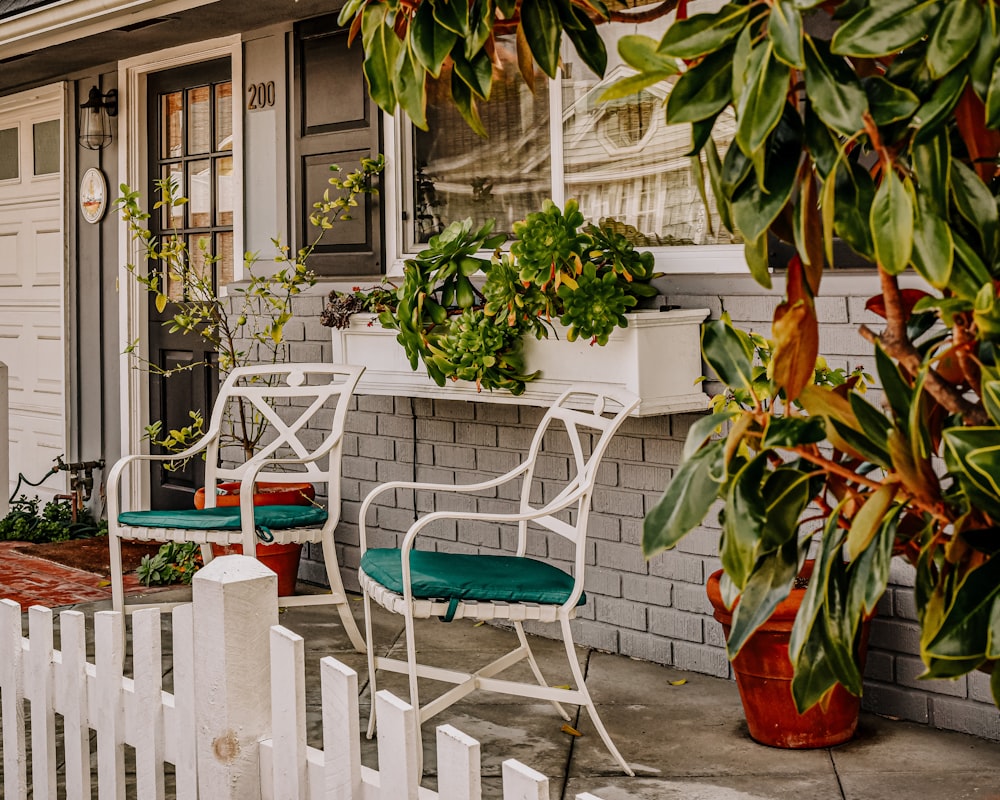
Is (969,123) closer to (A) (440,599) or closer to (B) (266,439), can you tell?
(A) (440,599)

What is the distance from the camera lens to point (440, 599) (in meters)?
2.86

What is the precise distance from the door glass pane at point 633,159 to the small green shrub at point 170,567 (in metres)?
2.23

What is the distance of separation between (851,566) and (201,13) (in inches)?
181

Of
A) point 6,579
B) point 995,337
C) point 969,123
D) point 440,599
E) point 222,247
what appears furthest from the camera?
point 222,247

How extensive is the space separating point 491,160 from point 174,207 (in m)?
2.20

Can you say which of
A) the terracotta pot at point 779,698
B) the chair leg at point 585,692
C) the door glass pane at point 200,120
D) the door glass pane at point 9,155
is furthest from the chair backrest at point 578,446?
the door glass pane at point 9,155

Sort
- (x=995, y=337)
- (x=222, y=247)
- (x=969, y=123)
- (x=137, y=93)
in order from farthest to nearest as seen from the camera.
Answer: (x=137, y=93) < (x=222, y=247) < (x=969, y=123) < (x=995, y=337)

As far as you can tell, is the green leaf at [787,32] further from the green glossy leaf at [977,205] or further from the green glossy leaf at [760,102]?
the green glossy leaf at [977,205]

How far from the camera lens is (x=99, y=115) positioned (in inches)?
244

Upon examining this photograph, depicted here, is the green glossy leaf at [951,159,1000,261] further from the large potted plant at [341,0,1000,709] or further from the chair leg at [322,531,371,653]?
the chair leg at [322,531,371,653]

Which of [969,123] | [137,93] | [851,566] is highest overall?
[137,93]

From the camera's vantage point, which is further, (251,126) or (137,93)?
(137,93)

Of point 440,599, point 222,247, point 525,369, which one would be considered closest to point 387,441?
point 525,369

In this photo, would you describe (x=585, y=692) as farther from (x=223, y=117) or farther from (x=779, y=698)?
(x=223, y=117)
